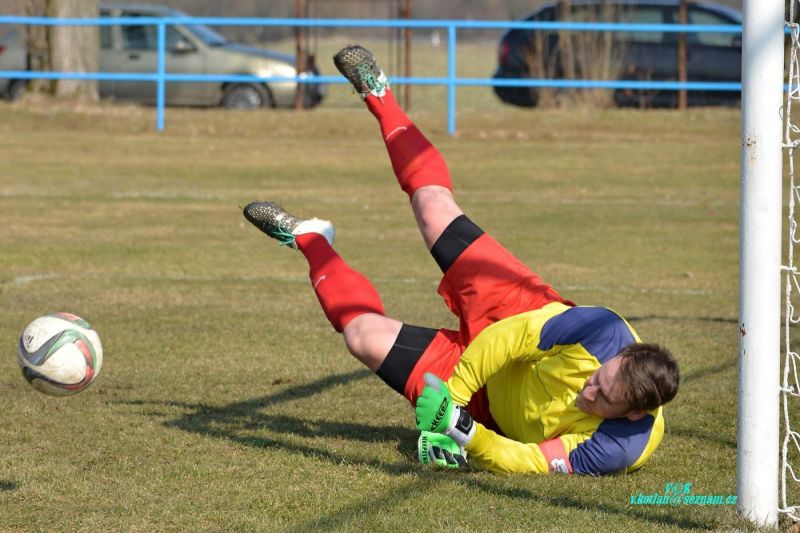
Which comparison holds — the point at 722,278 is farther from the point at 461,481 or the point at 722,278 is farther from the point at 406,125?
the point at 461,481

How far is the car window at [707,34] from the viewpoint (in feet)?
70.5

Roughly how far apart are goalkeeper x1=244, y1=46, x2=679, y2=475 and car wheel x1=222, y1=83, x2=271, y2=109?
1699 centimetres

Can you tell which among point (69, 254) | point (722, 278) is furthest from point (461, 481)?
point (69, 254)

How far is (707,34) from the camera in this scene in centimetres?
2175

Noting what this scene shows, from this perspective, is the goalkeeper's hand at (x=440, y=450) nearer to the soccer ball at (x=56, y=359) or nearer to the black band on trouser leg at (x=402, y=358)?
the black band on trouser leg at (x=402, y=358)

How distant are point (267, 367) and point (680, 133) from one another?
14.4 meters

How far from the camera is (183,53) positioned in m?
22.3

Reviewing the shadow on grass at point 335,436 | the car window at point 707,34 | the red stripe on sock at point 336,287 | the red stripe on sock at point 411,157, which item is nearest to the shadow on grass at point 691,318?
the shadow on grass at point 335,436

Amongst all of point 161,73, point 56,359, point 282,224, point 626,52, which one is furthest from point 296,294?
point 626,52

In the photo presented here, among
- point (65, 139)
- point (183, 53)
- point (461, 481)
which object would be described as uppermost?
point (183, 53)

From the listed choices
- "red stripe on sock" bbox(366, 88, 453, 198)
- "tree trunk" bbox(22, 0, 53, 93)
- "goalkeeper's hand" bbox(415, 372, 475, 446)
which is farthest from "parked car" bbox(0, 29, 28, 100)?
"goalkeeper's hand" bbox(415, 372, 475, 446)

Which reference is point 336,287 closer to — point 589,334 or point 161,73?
point 589,334

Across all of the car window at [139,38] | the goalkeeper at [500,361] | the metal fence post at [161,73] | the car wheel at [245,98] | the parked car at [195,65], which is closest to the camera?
the goalkeeper at [500,361]

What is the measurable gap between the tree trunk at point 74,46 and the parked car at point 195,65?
1.11 meters
